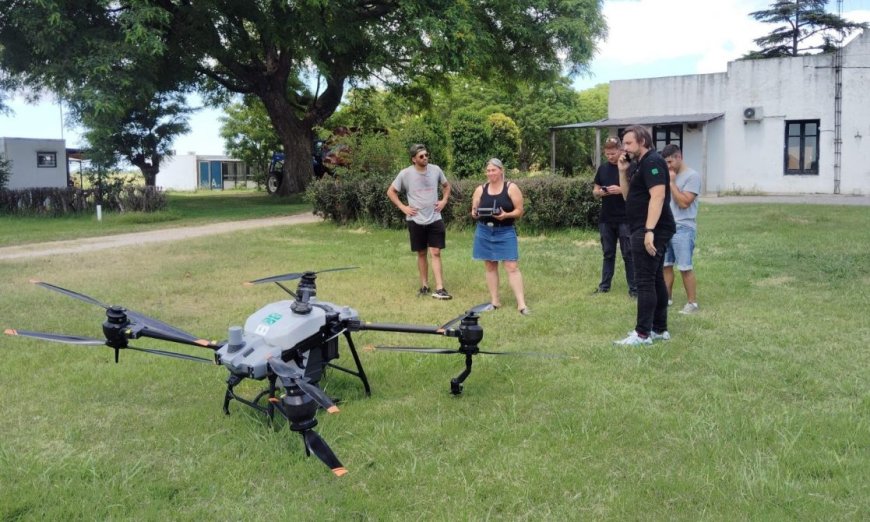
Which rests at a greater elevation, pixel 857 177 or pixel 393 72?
pixel 393 72

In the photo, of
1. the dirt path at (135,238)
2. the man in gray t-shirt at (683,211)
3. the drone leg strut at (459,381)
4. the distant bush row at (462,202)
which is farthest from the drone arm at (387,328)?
the distant bush row at (462,202)

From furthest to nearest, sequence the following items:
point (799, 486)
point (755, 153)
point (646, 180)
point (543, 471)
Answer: point (755, 153) → point (646, 180) → point (543, 471) → point (799, 486)

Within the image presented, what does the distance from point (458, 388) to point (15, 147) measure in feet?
98.2

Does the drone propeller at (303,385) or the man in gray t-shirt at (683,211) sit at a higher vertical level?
the man in gray t-shirt at (683,211)

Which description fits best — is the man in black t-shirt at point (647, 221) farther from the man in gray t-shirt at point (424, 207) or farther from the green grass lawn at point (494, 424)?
the man in gray t-shirt at point (424, 207)

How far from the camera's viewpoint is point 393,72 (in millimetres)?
26172

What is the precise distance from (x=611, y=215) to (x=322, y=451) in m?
6.01

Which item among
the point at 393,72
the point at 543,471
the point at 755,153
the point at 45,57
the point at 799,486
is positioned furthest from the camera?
the point at 755,153

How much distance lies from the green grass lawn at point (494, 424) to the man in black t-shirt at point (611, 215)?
1.43 ft

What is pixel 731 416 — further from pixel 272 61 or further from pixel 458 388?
pixel 272 61

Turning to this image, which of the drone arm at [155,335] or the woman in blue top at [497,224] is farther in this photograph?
the woman in blue top at [497,224]

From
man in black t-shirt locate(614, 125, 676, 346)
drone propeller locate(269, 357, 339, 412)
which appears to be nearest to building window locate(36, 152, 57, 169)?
man in black t-shirt locate(614, 125, 676, 346)

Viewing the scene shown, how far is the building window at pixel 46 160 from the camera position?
30.7 metres

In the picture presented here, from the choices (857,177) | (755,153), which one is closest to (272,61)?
(755,153)
